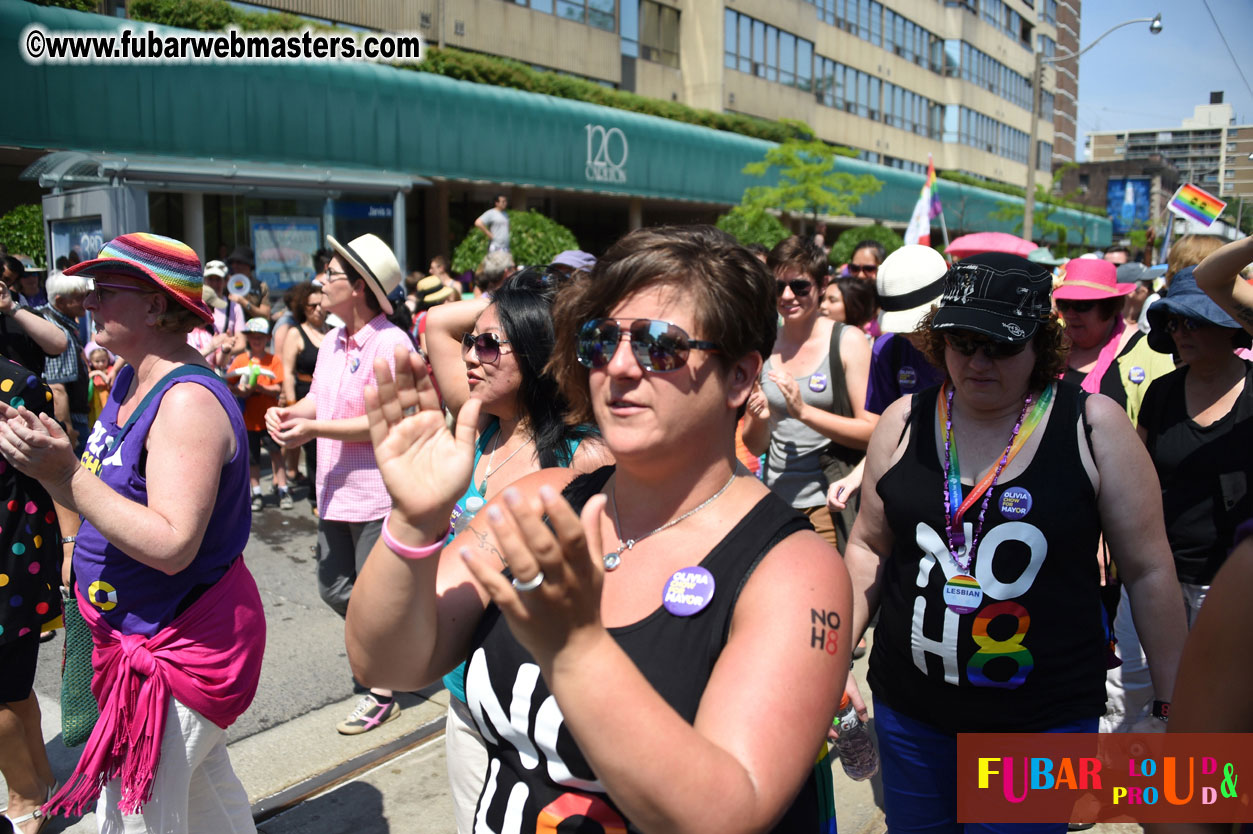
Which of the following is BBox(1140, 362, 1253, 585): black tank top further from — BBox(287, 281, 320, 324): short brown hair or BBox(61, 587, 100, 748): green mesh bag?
BBox(287, 281, 320, 324): short brown hair

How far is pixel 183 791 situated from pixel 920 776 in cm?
222

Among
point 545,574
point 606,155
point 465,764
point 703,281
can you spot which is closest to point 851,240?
point 606,155

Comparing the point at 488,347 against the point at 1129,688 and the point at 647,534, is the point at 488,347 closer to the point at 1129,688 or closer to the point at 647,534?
the point at 647,534

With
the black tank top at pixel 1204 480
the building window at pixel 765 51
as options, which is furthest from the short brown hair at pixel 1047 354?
the building window at pixel 765 51

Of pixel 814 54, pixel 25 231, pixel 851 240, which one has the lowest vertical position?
pixel 25 231

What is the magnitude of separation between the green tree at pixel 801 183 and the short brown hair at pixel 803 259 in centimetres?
2094

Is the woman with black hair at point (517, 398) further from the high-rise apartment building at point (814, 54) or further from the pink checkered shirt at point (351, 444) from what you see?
the high-rise apartment building at point (814, 54)

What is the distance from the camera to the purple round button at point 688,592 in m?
1.59

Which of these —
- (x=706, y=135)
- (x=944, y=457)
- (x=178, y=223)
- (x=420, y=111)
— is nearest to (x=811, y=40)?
(x=706, y=135)

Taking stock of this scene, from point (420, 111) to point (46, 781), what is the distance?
17.5 meters

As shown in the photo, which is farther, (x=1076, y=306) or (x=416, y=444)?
(x=1076, y=306)

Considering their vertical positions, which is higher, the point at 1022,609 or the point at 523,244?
the point at 523,244

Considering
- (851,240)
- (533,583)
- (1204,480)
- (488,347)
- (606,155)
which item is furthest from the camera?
(851,240)

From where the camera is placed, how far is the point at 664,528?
1.78m
